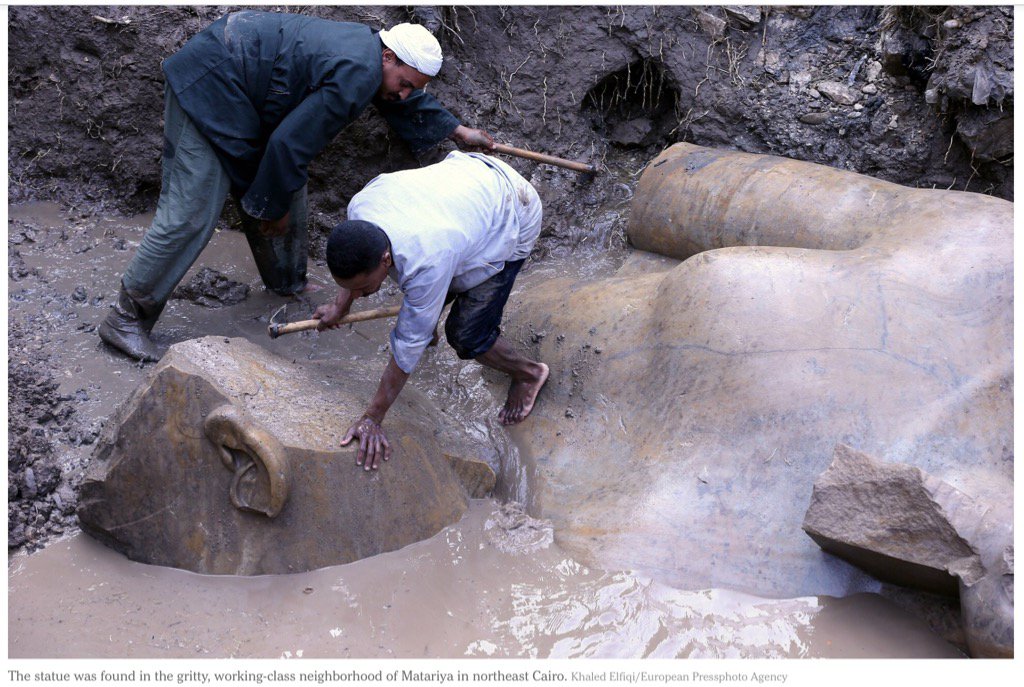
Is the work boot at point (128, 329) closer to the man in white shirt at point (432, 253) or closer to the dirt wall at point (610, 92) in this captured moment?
the man in white shirt at point (432, 253)

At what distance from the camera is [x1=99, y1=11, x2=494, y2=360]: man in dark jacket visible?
343 cm

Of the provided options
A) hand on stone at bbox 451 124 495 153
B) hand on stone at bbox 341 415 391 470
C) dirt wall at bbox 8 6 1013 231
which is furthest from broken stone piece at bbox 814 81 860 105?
hand on stone at bbox 341 415 391 470

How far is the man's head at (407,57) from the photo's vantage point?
3.45 metres

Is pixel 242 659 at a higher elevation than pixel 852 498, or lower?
lower

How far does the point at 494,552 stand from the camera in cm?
301

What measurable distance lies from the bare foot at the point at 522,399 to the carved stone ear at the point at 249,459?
1076 mm

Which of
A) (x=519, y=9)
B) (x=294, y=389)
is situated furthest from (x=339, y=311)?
(x=519, y=9)

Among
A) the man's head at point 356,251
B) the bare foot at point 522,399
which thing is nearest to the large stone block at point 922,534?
the bare foot at point 522,399

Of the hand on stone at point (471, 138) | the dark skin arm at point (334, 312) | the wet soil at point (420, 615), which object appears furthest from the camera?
the hand on stone at point (471, 138)

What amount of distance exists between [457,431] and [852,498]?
4.70ft

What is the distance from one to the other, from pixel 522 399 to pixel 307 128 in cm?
132

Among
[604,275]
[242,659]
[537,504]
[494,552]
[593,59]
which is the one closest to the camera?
[242,659]

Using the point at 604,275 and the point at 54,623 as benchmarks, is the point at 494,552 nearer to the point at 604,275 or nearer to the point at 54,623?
the point at 54,623

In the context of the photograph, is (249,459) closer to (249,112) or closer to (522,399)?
(522,399)
